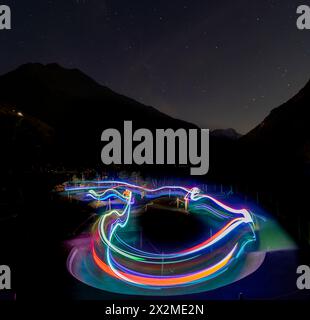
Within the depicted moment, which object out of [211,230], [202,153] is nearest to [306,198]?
[211,230]

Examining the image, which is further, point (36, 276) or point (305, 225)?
point (305, 225)

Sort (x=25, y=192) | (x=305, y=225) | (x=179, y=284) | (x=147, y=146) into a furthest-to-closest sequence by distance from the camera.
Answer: (x=25, y=192) < (x=305, y=225) < (x=147, y=146) < (x=179, y=284)

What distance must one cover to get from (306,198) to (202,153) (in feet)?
16.8

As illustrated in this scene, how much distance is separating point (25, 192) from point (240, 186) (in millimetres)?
12669

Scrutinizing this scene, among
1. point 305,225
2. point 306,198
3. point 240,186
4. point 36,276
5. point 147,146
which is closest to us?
point 36,276

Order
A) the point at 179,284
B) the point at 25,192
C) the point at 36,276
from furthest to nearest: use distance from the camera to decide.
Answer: the point at 25,192
the point at 36,276
the point at 179,284

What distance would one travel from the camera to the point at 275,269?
27.1 ft

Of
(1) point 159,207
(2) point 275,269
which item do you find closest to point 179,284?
(2) point 275,269

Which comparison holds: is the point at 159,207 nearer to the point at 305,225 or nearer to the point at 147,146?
the point at 305,225

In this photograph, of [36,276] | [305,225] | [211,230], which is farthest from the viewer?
[211,230]

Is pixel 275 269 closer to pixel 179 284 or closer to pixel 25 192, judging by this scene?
pixel 179 284
